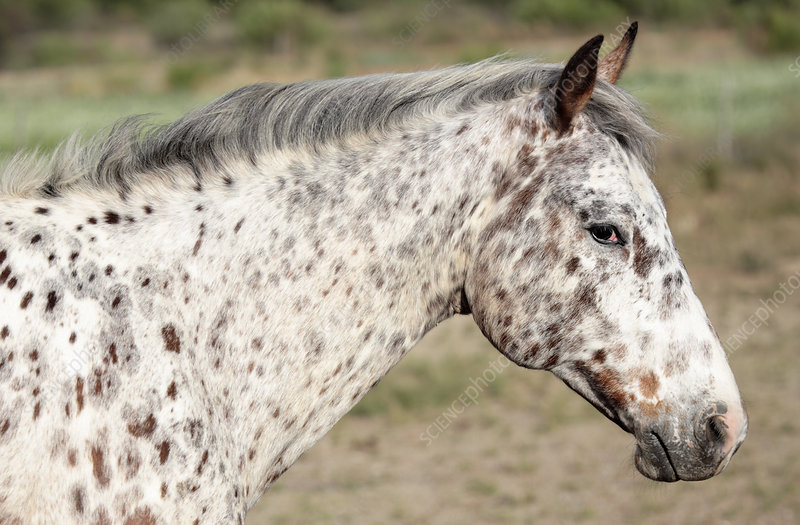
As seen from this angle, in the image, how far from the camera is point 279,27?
37812mm

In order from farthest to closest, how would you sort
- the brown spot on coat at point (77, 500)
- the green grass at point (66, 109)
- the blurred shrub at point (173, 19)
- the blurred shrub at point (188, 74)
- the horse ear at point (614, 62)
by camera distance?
the blurred shrub at point (173, 19) < the blurred shrub at point (188, 74) < the green grass at point (66, 109) < the horse ear at point (614, 62) < the brown spot on coat at point (77, 500)

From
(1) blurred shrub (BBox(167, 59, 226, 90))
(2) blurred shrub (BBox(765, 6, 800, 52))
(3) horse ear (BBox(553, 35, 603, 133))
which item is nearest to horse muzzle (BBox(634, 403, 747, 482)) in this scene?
(3) horse ear (BBox(553, 35, 603, 133))

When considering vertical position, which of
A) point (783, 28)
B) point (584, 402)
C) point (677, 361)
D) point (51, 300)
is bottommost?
point (783, 28)

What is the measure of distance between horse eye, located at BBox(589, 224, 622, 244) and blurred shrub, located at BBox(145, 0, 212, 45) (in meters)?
41.8

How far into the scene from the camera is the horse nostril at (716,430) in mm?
2012

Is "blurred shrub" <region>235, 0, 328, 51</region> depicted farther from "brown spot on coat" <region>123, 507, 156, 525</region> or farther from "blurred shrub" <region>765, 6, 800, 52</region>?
"brown spot on coat" <region>123, 507, 156, 525</region>

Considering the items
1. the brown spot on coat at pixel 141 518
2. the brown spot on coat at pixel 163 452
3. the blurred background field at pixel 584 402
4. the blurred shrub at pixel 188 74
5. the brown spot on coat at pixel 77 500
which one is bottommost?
the blurred shrub at pixel 188 74

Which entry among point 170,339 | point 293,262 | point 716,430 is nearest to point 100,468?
point 170,339

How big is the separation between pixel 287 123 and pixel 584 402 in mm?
5334

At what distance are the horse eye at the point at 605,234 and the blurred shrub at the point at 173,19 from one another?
4184cm

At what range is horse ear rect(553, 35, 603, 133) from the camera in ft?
6.42

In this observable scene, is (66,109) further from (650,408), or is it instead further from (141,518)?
(650,408)

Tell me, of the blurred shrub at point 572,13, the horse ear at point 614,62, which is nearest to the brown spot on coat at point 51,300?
the horse ear at point 614,62

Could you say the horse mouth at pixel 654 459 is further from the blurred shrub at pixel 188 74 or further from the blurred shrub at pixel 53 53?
the blurred shrub at pixel 53 53
